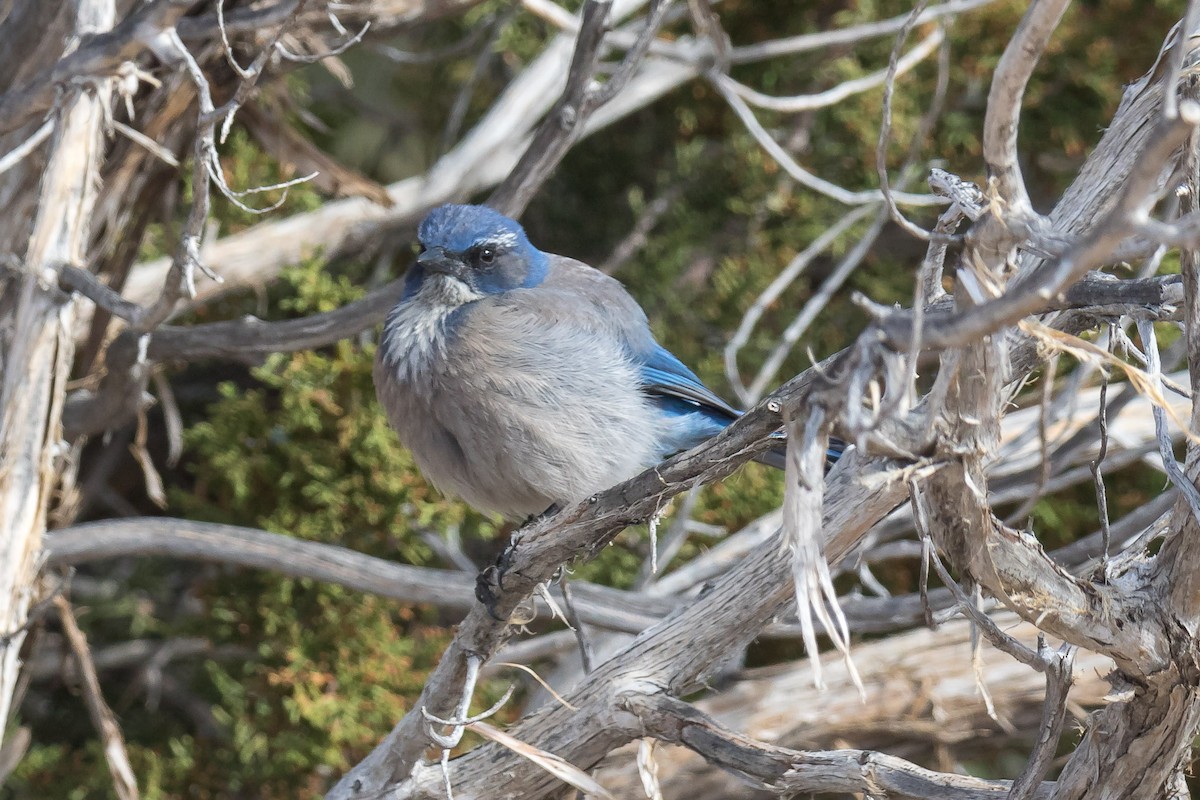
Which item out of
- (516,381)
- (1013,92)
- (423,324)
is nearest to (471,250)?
(423,324)

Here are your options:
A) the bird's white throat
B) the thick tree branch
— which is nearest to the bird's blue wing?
the bird's white throat

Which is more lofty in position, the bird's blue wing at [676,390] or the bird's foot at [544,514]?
the bird's blue wing at [676,390]

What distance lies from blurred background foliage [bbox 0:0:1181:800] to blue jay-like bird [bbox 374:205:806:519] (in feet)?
3.46

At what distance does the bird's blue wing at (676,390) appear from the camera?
3.70 metres

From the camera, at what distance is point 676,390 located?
371 cm

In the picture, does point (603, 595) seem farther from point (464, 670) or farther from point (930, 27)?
point (930, 27)

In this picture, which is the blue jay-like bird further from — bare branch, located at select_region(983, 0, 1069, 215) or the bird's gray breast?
bare branch, located at select_region(983, 0, 1069, 215)

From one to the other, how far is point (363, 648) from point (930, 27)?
136 inches

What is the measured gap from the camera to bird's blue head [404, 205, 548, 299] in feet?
12.2

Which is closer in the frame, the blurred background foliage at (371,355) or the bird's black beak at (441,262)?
the bird's black beak at (441,262)

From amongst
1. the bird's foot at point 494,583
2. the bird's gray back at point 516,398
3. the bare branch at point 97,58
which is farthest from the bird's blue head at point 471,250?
the bird's foot at point 494,583

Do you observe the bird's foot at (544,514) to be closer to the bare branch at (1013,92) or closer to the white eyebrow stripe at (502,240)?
the white eyebrow stripe at (502,240)

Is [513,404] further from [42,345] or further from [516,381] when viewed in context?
[42,345]

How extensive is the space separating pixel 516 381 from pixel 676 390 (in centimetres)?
53
